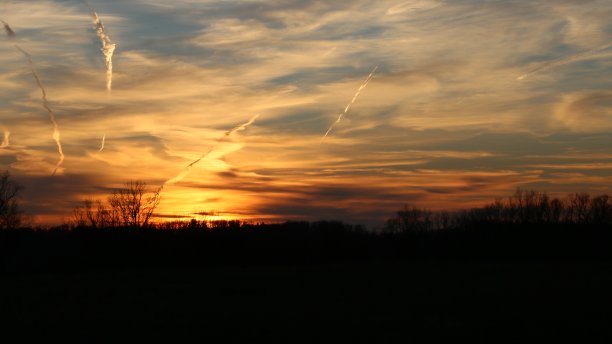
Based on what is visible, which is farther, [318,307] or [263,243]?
[263,243]

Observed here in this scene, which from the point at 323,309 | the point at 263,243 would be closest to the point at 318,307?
the point at 323,309

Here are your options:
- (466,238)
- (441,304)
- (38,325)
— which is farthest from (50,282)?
(466,238)

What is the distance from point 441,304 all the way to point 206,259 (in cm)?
5782

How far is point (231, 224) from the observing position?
4284 inches

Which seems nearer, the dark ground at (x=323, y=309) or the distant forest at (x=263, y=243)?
the dark ground at (x=323, y=309)

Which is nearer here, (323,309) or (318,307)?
(323,309)

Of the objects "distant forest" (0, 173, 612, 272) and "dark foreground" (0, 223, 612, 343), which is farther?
"distant forest" (0, 173, 612, 272)

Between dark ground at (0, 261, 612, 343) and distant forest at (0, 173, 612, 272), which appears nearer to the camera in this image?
dark ground at (0, 261, 612, 343)

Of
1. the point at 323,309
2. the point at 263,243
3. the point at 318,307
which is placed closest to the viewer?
the point at 323,309

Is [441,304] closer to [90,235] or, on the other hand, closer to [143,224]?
[90,235]

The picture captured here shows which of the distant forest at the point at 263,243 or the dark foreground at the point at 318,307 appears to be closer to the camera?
the dark foreground at the point at 318,307

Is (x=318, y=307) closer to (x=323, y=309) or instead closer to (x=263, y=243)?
(x=323, y=309)

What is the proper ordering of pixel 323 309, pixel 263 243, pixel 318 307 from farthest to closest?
pixel 263 243 → pixel 318 307 → pixel 323 309

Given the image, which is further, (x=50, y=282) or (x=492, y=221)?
(x=492, y=221)
